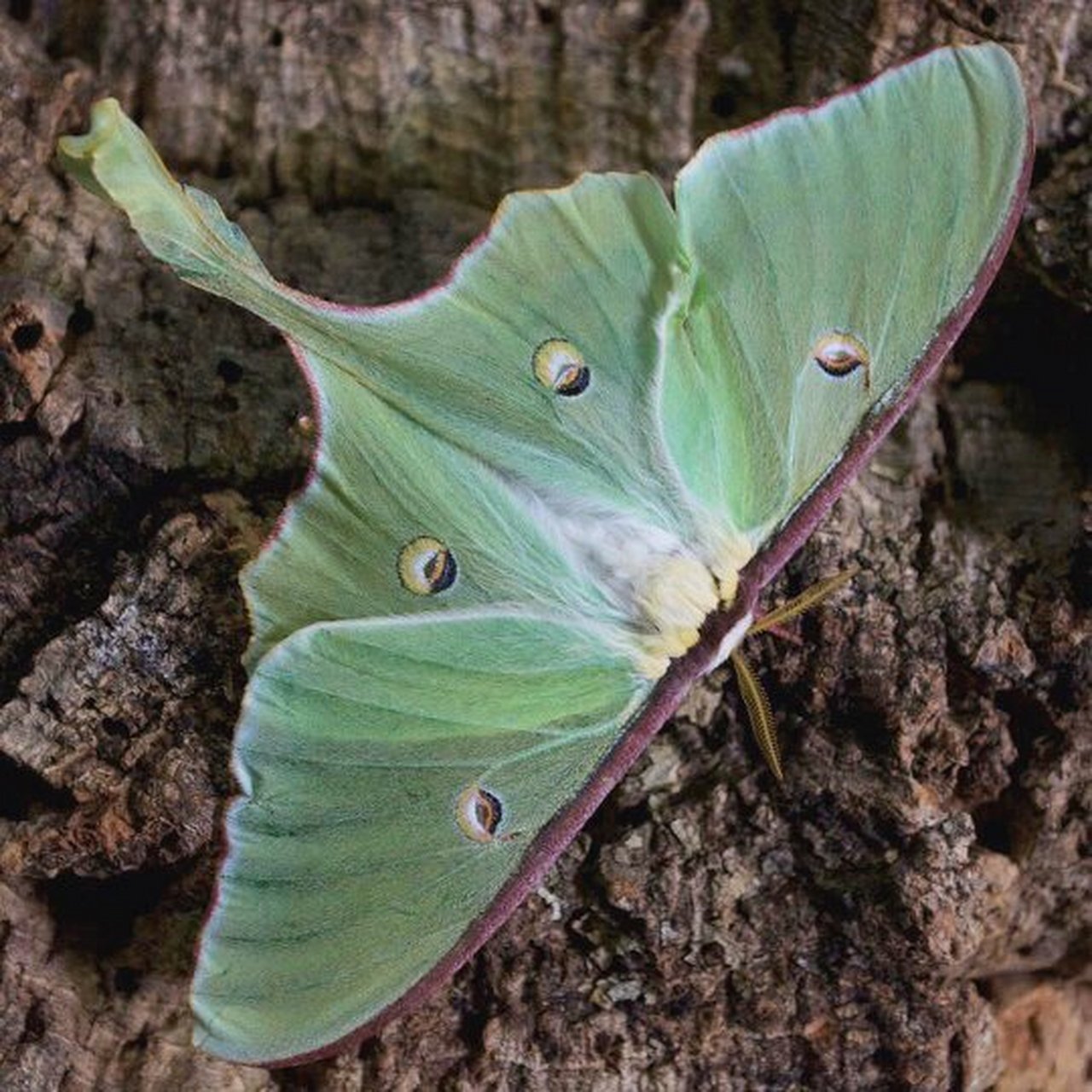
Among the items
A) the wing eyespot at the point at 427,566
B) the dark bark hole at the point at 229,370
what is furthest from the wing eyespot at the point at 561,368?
the dark bark hole at the point at 229,370

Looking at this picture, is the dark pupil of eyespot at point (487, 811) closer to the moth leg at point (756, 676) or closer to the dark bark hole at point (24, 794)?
the moth leg at point (756, 676)

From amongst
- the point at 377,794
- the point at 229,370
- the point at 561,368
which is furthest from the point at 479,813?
the point at 229,370

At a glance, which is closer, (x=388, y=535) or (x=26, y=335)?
(x=388, y=535)

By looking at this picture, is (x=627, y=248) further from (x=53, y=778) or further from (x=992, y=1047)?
(x=992, y=1047)

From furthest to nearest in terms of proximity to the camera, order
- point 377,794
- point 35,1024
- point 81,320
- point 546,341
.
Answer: point 81,320
point 546,341
point 35,1024
point 377,794

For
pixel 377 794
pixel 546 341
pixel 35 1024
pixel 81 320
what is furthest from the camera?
pixel 81 320

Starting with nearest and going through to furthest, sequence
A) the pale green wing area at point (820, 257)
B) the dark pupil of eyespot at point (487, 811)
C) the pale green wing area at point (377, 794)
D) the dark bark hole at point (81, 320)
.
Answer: the pale green wing area at point (377, 794) < the dark pupil of eyespot at point (487, 811) < the pale green wing area at point (820, 257) < the dark bark hole at point (81, 320)

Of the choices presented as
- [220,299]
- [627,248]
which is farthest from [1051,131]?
[220,299]

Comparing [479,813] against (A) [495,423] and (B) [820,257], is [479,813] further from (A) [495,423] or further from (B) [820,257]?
(B) [820,257]
